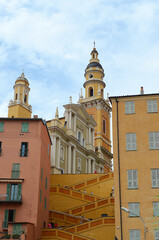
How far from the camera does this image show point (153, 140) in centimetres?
3691

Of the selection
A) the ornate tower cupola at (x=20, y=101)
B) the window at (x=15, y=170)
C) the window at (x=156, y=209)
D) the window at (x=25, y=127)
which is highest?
the ornate tower cupola at (x=20, y=101)

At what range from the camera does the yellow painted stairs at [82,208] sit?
37.9 m

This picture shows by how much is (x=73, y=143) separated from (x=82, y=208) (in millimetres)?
24701

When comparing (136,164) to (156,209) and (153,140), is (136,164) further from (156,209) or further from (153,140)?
(156,209)

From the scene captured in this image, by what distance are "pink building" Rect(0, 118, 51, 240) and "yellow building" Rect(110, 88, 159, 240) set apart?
7.35 metres

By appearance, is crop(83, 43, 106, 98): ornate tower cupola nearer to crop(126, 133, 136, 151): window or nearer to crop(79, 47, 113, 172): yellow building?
crop(79, 47, 113, 172): yellow building

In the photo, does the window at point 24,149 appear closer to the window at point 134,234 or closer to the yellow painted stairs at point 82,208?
the yellow painted stairs at point 82,208

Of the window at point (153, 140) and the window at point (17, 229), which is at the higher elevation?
the window at point (153, 140)

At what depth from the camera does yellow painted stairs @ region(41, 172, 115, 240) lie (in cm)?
3794

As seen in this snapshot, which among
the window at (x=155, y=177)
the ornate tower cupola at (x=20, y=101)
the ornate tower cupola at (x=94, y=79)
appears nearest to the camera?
the window at (x=155, y=177)

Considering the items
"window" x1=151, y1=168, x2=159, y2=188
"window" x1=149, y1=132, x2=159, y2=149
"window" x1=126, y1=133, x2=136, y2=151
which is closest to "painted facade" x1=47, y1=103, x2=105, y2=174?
"window" x1=126, y1=133, x2=136, y2=151

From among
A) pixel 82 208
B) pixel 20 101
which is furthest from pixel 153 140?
pixel 20 101

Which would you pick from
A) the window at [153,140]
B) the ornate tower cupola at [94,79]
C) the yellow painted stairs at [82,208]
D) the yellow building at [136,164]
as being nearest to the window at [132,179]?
the yellow building at [136,164]

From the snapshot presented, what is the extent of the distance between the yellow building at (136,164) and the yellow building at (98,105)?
4362 centimetres
